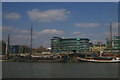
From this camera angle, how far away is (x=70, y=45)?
37812 millimetres

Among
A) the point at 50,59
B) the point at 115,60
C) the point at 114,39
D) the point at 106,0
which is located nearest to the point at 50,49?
the point at 114,39

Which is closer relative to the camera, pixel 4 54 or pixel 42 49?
pixel 4 54

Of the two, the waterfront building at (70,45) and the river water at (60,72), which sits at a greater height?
the waterfront building at (70,45)

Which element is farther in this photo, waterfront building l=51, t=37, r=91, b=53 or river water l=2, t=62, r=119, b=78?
waterfront building l=51, t=37, r=91, b=53

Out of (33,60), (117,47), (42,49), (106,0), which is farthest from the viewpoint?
(42,49)

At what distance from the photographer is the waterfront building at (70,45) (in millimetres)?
36969

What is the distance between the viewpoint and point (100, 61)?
19250mm

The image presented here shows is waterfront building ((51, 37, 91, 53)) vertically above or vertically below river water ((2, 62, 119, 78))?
above

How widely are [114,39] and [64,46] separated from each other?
10187mm

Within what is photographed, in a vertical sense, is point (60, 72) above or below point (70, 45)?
below

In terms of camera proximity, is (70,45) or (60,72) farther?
(70,45)

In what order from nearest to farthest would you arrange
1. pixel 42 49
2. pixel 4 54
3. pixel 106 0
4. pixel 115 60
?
pixel 106 0 < pixel 115 60 < pixel 4 54 < pixel 42 49

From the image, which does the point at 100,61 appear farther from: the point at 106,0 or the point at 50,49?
the point at 50,49

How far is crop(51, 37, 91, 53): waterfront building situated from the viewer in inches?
1455
